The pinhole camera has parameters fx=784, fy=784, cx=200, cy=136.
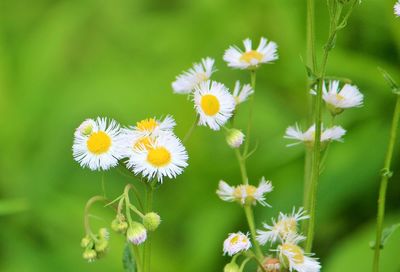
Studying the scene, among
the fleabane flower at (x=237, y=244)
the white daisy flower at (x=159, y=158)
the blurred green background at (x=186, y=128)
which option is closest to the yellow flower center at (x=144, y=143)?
the white daisy flower at (x=159, y=158)

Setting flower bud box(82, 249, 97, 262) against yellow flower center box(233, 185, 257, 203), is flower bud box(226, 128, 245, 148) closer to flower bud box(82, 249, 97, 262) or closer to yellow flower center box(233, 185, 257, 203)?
yellow flower center box(233, 185, 257, 203)

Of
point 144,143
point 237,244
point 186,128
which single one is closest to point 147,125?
point 144,143

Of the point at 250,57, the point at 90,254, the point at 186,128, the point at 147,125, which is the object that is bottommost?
the point at 90,254

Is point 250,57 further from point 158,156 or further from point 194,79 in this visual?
point 158,156

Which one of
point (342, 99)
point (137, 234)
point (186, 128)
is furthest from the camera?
point (186, 128)

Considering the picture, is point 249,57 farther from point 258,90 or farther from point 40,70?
point 40,70

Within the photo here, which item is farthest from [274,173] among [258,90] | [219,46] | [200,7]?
[200,7]

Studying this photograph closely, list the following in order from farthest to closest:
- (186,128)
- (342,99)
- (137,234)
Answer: (186,128)
(342,99)
(137,234)
